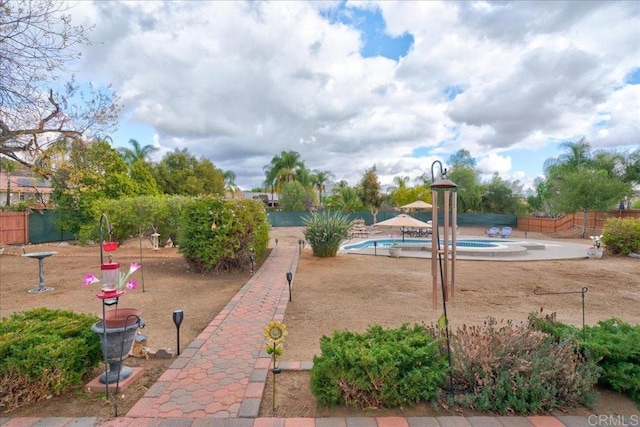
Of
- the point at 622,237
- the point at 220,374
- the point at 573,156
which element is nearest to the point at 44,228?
the point at 220,374

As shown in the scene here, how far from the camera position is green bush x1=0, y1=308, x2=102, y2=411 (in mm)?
2371

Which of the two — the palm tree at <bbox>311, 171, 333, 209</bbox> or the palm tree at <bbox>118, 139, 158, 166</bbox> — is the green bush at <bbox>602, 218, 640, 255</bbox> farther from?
the palm tree at <bbox>118, 139, 158, 166</bbox>

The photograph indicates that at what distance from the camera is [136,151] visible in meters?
30.4

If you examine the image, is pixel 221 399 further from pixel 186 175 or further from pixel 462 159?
pixel 462 159

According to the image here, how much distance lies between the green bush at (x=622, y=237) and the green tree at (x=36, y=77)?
52.4 ft

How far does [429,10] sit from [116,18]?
6710 millimetres

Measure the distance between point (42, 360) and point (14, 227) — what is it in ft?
57.3

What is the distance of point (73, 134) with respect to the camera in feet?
22.9

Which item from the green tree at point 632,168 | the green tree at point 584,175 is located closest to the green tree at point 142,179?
the green tree at point 584,175

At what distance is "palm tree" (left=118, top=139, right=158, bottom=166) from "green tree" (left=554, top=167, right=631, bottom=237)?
108ft

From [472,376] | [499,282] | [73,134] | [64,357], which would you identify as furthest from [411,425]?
[73,134]

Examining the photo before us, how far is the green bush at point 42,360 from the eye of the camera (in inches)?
93.4

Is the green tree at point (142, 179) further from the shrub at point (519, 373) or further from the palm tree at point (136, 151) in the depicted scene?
the shrub at point (519, 373)

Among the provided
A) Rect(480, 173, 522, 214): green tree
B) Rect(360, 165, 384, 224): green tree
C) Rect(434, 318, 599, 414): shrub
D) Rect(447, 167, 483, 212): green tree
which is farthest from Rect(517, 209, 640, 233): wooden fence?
Rect(434, 318, 599, 414): shrub
